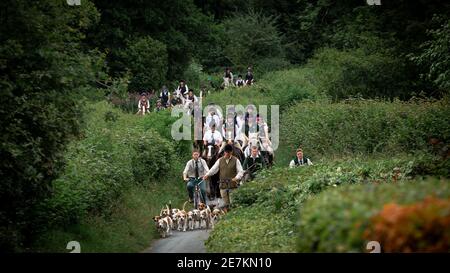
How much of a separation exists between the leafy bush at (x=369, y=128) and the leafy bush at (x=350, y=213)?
17.3 meters

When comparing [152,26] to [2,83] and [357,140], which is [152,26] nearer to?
[357,140]

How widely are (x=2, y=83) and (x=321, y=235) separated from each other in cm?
950

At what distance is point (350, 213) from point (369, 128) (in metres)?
23.2

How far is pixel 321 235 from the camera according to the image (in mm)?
8508

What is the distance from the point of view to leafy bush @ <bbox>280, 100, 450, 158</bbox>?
28.3 m

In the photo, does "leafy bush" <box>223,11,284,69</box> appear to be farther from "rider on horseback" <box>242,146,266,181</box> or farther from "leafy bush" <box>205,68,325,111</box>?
"rider on horseback" <box>242,146,266,181</box>

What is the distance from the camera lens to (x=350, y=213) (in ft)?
26.5

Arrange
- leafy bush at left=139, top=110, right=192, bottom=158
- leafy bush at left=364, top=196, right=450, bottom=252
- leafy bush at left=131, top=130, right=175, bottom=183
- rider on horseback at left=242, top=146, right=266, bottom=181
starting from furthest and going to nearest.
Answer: leafy bush at left=139, top=110, right=192, bottom=158 → leafy bush at left=131, top=130, right=175, bottom=183 → rider on horseback at left=242, top=146, right=266, bottom=181 → leafy bush at left=364, top=196, right=450, bottom=252

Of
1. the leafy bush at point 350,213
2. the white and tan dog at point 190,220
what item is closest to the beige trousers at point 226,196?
the white and tan dog at point 190,220

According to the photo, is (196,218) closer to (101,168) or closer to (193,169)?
(101,168)

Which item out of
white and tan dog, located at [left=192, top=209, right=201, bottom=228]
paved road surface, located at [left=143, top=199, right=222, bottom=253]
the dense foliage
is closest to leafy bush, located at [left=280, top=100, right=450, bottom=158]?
the dense foliage

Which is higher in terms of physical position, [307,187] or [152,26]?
[152,26]

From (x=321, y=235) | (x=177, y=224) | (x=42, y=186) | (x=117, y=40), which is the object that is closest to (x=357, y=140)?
(x=177, y=224)

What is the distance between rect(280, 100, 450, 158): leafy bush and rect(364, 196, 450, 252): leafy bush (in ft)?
59.5
